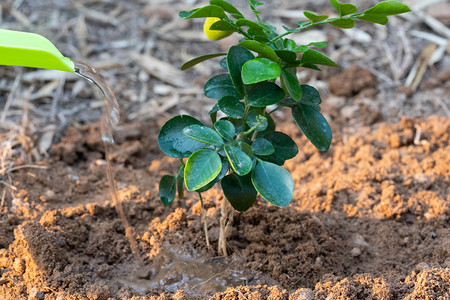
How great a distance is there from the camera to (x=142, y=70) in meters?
3.61

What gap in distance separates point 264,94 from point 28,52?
68 centimetres

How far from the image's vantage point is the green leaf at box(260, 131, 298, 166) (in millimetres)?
1558

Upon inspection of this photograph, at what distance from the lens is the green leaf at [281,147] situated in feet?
5.11

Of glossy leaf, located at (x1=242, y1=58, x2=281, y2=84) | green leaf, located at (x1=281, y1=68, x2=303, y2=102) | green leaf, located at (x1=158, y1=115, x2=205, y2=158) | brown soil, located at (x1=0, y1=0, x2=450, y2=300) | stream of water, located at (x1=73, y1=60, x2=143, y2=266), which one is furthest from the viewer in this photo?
brown soil, located at (x1=0, y1=0, x2=450, y2=300)

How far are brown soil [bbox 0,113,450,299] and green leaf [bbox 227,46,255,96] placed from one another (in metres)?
0.68

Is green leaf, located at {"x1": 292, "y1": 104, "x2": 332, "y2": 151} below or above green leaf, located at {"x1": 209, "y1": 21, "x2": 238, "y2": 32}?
above

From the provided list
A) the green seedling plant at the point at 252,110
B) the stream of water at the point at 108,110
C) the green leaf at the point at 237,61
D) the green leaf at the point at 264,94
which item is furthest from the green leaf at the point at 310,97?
the stream of water at the point at 108,110

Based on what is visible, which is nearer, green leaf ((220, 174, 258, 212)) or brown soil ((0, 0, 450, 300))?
green leaf ((220, 174, 258, 212))

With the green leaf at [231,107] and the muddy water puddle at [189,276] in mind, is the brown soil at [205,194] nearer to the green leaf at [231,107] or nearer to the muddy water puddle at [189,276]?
the muddy water puddle at [189,276]

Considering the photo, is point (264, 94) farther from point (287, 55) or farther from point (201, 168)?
point (201, 168)

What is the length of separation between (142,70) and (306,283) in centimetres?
228

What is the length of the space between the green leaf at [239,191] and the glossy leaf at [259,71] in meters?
0.34

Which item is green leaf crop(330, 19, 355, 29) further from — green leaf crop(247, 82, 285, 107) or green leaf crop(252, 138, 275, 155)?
green leaf crop(252, 138, 275, 155)

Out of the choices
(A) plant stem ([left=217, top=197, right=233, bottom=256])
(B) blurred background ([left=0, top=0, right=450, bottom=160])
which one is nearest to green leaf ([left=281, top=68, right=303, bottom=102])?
(A) plant stem ([left=217, top=197, right=233, bottom=256])
